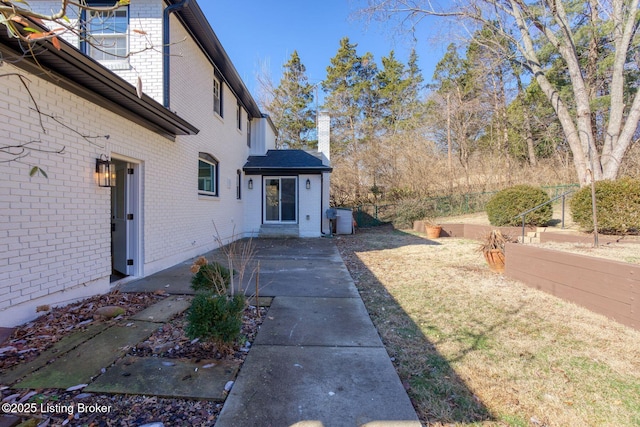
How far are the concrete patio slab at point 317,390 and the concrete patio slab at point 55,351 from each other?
172 cm

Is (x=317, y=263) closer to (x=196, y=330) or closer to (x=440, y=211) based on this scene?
(x=196, y=330)

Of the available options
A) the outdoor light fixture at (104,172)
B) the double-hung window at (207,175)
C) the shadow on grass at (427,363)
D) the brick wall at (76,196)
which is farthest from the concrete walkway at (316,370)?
the double-hung window at (207,175)

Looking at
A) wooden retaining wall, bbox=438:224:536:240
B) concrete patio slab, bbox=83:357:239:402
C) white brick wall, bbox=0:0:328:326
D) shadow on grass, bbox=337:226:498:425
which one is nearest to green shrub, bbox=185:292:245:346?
concrete patio slab, bbox=83:357:239:402

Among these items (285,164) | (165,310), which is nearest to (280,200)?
(285,164)

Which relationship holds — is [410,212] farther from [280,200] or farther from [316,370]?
[316,370]

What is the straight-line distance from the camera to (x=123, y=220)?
5504 millimetres

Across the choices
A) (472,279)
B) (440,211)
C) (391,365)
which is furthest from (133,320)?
(440,211)

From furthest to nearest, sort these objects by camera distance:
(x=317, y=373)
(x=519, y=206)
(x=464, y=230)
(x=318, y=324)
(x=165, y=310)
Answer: (x=464, y=230) < (x=519, y=206) < (x=165, y=310) < (x=318, y=324) < (x=317, y=373)

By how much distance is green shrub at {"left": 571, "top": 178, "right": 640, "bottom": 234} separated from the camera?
23.5 ft

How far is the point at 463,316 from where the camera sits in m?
3.91

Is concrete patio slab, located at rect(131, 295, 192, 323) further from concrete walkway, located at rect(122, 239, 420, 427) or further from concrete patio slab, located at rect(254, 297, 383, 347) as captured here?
concrete patio slab, located at rect(254, 297, 383, 347)

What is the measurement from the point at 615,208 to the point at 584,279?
4.85 m

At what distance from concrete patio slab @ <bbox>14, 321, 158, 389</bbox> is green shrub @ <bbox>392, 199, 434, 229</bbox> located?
43.9 feet

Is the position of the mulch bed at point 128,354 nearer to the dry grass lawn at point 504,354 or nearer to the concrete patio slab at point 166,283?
the concrete patio slab at point 166,283
